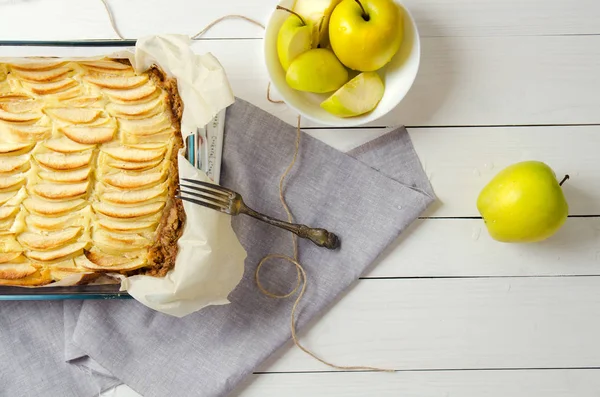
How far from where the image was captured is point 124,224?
1303 mm

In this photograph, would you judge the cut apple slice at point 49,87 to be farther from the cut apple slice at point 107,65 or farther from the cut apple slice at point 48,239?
the cut apple slice at point 48,239

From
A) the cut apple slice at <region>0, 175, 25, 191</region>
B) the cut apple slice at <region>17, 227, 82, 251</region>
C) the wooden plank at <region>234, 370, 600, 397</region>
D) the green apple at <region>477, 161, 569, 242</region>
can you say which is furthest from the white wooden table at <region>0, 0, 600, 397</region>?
the cut apple slice at <region>17, 227, 82, 251</region>

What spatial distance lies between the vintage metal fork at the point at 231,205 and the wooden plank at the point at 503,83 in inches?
13.6

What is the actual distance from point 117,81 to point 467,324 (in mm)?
1060

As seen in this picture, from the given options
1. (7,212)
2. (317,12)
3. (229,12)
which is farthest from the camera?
(229,12)

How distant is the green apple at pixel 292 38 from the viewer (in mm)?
1358

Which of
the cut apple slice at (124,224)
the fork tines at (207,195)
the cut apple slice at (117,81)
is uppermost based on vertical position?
the cut apple slice at (117,81)

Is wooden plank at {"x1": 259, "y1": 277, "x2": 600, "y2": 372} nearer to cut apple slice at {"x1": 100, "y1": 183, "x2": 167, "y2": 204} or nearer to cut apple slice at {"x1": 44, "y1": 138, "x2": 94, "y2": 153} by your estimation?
cut apple slice at {"x1": 100, "y1": 183, "x2": 167, "y2": 204}

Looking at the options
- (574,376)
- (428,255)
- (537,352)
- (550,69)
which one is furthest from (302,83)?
(574,376)

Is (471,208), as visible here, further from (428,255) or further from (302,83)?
(302,83)

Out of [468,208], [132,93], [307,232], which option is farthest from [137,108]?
[468,208]

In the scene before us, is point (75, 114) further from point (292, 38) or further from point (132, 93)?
point (292, 38)

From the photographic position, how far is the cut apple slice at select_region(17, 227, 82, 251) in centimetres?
128

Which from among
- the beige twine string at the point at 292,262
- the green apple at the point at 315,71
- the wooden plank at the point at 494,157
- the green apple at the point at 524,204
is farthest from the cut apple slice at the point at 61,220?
the green apple at the point at 524,204
